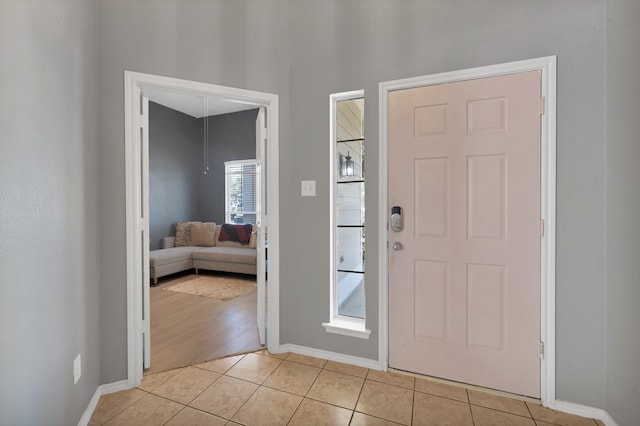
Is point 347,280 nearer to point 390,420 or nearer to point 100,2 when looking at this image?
point 390,420

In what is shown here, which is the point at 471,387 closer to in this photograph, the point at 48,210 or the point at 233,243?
the point at 48,210

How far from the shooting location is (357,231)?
2.28 meters

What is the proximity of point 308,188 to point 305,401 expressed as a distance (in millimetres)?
1448

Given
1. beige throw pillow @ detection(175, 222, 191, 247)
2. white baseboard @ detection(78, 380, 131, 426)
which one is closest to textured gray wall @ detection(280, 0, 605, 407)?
white baseboard @ detection(78, 380, 131, 426)

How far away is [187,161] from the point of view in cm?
596

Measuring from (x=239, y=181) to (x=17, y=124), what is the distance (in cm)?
488

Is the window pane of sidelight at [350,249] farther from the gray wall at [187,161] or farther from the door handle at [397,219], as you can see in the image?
the gray wall at [187,161]

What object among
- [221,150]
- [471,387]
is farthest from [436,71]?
[221,150]

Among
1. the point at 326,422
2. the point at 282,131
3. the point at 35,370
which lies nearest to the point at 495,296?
the point at 326,422

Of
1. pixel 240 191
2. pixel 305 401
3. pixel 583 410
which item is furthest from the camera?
pixel 240 191

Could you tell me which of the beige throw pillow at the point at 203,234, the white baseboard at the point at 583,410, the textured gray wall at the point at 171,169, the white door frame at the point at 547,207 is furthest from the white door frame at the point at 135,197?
the textured gray wall at the point at 171,169

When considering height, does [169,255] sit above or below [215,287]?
above

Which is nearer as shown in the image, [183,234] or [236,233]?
[236,233]

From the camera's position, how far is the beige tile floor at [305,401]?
63.8 inches
